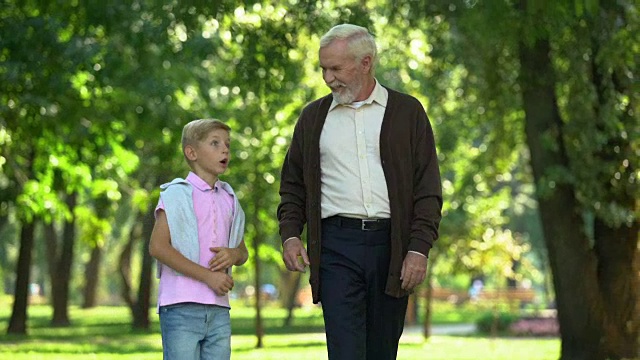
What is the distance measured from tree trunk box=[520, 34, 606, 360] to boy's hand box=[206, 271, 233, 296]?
11.6 meters

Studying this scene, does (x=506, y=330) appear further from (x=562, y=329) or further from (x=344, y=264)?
(x=344, y=264)

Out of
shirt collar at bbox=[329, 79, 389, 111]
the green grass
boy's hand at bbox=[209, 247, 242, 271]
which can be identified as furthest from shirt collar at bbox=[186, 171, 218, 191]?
the green grass

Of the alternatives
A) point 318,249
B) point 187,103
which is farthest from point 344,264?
point 187,103

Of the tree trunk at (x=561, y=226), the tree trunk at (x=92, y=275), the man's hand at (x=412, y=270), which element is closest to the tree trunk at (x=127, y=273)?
the tree trunk at (x=92, y=275)

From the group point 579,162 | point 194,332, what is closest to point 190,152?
point 194,332

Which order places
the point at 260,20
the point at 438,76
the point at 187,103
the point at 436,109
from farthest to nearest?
the point at 436,109 < the point at 187,103 < the point at 438,76 < the point at 260,20

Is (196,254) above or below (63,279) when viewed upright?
below

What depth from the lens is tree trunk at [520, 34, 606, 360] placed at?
1836 centimetres

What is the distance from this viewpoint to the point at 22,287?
33844 mm

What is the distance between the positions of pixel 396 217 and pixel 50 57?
12580mm

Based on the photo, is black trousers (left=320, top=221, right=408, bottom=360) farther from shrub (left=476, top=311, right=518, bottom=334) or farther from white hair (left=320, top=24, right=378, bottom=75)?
shrub (left=476, top=311, right=518, bottom=334)

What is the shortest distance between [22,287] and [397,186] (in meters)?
27.9

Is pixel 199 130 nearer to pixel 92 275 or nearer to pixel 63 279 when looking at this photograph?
pixel 63 279

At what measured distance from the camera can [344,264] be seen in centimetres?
689
